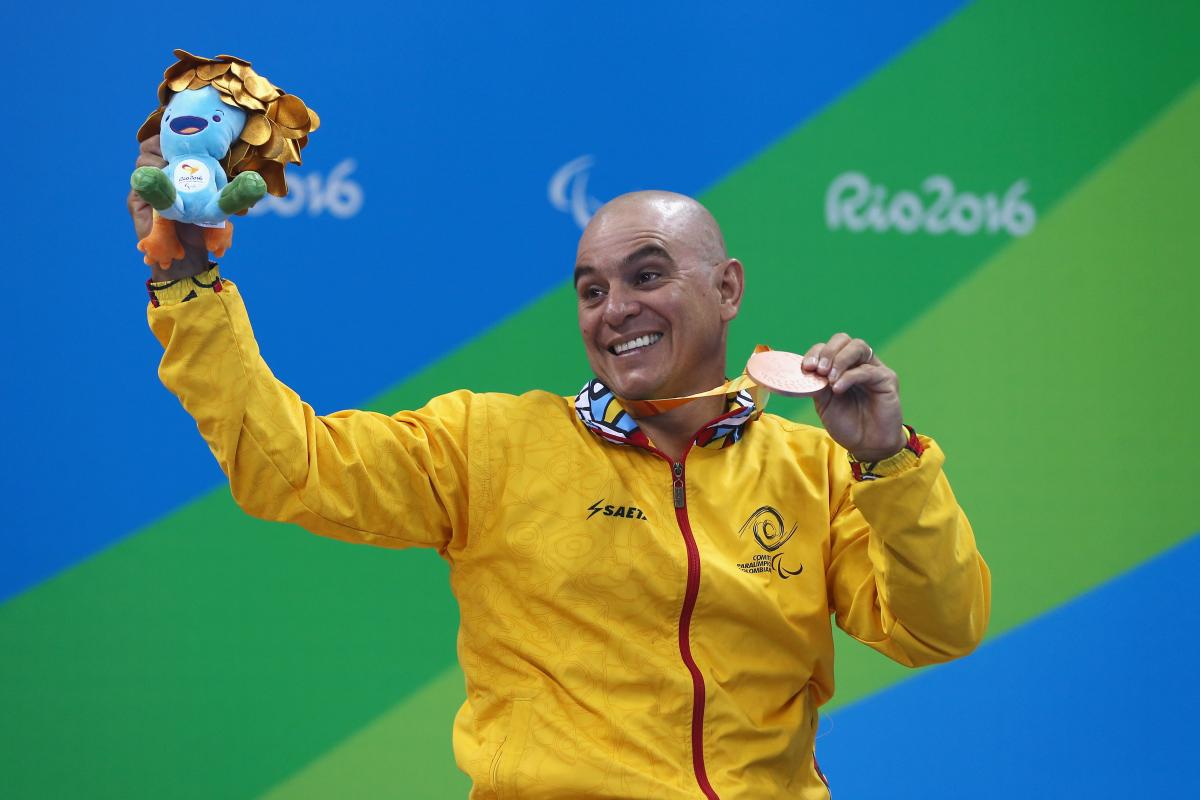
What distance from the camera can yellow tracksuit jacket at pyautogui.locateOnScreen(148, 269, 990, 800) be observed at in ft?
4.94

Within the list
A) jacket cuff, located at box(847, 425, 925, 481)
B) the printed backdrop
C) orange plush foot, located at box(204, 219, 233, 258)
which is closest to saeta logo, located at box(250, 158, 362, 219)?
the printed backdrop

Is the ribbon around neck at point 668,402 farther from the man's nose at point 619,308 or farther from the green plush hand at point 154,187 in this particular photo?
the green plush hand at point 154,187

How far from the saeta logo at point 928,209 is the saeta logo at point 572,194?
454 mm

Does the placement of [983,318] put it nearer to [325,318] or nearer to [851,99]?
[851,99]

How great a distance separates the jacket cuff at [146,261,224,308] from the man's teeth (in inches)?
20.4

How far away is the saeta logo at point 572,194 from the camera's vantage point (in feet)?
7.88

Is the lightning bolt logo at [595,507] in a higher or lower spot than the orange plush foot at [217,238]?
lower

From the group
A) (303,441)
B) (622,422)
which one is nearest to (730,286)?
(622,422)

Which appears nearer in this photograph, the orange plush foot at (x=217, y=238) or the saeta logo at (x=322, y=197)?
the orange plush foot at (x=217, y=238)

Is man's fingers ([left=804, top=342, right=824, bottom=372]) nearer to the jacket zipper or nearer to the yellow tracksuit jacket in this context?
the yellow tracksuit jacket

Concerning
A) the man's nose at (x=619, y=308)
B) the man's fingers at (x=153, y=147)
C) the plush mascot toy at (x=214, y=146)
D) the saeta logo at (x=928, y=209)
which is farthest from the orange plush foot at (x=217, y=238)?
the saeta logo at (x=928, y=209)

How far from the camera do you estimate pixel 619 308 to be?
1.65 m

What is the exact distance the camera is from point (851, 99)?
2.51 metres

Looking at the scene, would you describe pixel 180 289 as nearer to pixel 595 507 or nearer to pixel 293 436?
pixel 293 436
